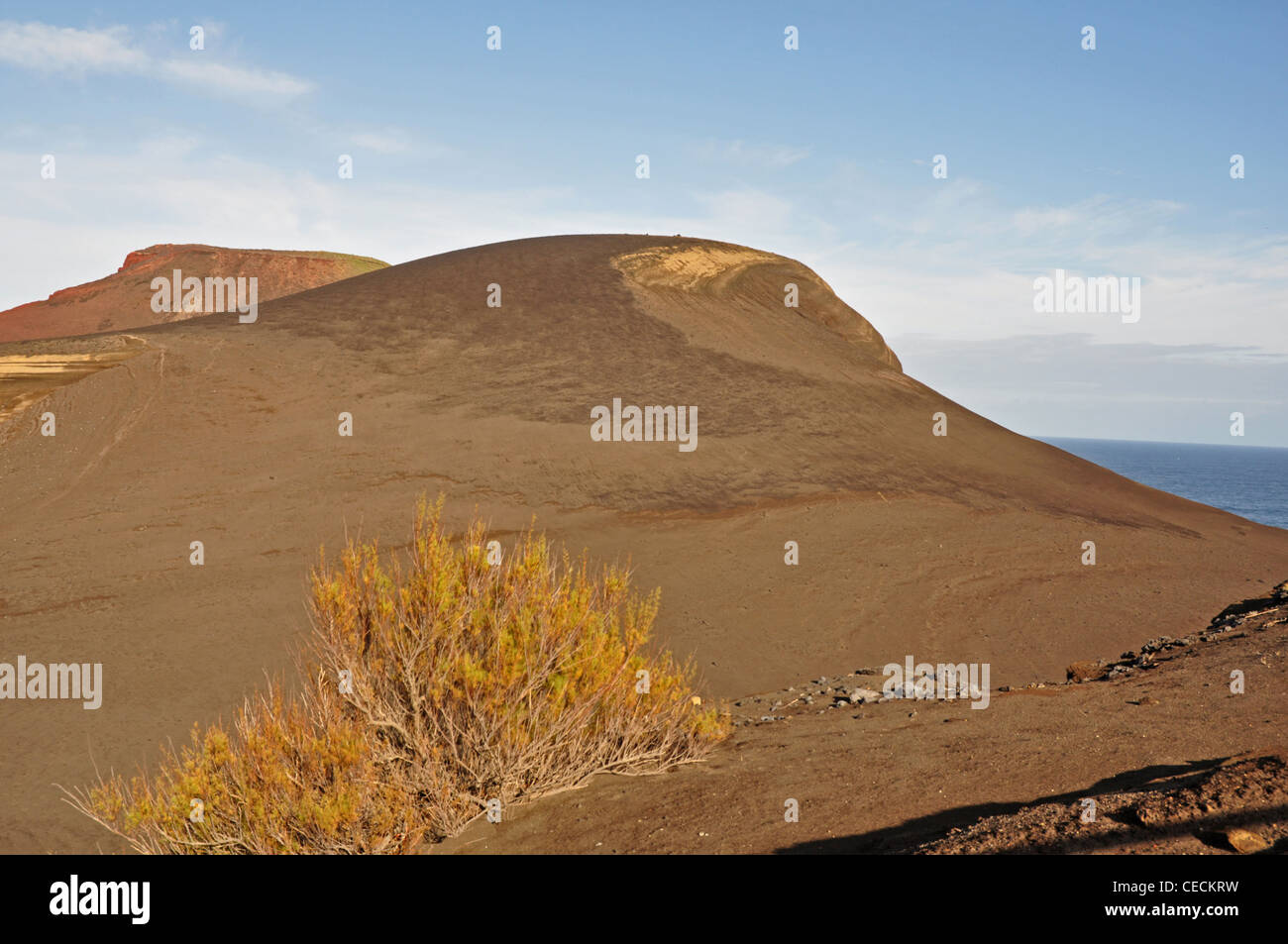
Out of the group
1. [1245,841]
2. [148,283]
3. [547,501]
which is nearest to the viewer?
[1245,841]

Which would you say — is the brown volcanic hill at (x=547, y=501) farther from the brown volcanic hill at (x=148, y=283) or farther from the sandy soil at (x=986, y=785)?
the brown volcanic hill at (x=148, y=283)

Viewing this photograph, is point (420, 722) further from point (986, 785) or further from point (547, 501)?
point (547, 501)

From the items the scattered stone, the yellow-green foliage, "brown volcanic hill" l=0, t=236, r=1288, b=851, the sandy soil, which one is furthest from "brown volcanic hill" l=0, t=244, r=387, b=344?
the scattered stone

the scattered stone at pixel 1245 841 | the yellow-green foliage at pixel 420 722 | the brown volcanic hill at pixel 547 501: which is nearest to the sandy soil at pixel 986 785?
the scattered stone at pixel 1245 841

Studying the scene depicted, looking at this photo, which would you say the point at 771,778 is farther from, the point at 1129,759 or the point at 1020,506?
the point at 1020,506

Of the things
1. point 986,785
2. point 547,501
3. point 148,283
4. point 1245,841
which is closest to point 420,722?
point 986,785
